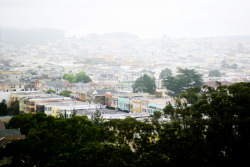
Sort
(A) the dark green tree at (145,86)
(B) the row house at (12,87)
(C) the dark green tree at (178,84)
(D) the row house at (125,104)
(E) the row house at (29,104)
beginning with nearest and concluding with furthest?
(E) the row house at (29,104)
(D) the row house at (125,104)
(B) the row house at (12,87)
(C) the dark green tree at (178,84)
(A) the dark green tree at (145,86)

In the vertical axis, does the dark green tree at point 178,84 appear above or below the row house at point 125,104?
above

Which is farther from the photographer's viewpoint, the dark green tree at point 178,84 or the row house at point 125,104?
the dark green tree at point 178,84

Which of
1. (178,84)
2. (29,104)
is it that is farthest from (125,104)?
(178,84)

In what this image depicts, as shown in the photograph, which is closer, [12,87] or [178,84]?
[12,87]

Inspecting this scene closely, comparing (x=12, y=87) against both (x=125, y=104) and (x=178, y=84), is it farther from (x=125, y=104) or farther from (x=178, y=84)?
(x=178, y=84)

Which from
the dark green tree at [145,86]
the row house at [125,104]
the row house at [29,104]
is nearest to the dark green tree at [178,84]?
the dark green tree at [145,86]

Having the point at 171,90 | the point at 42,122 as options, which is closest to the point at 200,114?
the point at 42,122

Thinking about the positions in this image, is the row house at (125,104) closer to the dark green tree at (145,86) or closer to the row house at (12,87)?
the dark green tree at (145,86)

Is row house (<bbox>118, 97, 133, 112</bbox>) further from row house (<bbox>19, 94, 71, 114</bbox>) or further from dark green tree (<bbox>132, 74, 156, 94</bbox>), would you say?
dark green tree (<bbox>132, 74, 156, 94</bbox>)

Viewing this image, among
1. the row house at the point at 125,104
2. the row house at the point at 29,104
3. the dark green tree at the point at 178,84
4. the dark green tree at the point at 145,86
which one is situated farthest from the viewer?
the dark green tree at the point at 145,86

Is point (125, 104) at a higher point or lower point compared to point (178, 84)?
lower

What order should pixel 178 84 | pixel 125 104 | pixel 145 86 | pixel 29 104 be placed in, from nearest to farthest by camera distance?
pixel 29 104, pixel 125 104, pixel 178 84, pixel 145 86
